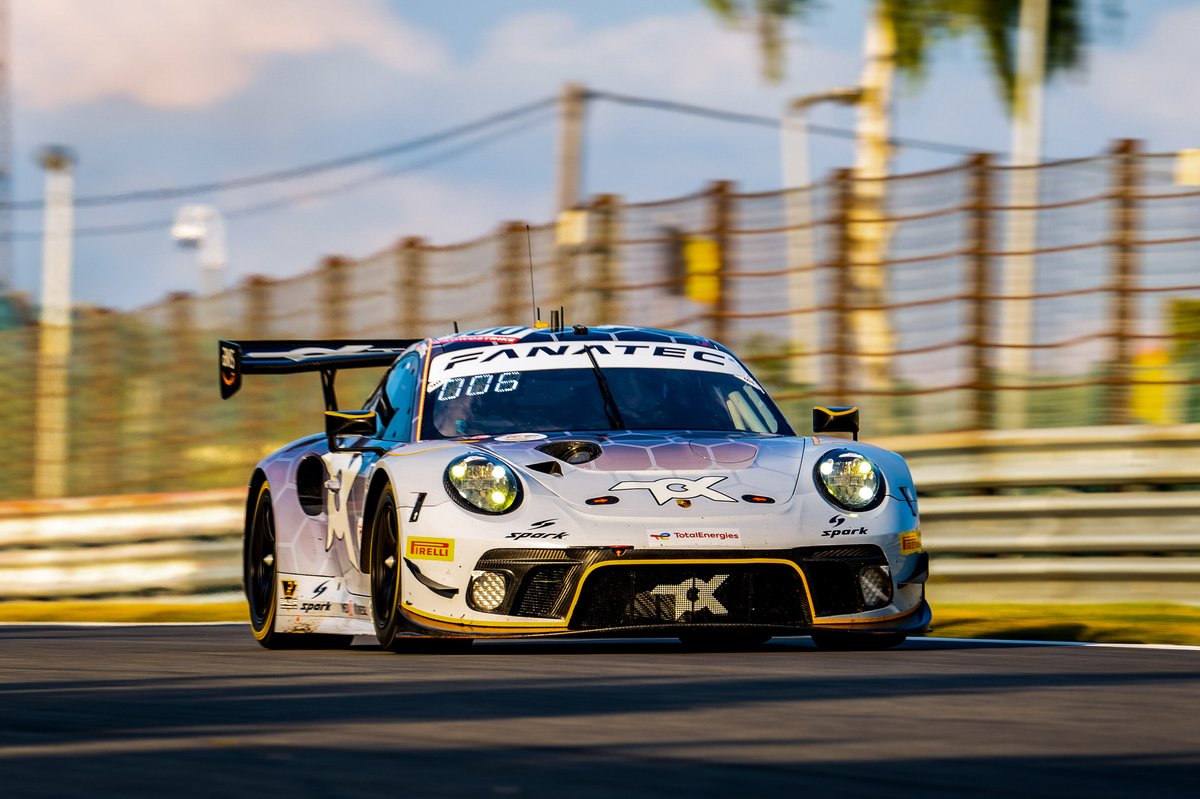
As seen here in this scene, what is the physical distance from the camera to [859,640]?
8.05 meters

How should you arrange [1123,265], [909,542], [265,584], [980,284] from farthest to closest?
1. [980,284]
2. [1123,265]
3. [265,584]
4. [909,542]

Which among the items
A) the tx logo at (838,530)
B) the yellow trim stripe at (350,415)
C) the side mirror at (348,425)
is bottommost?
the tx logo at (838,530)

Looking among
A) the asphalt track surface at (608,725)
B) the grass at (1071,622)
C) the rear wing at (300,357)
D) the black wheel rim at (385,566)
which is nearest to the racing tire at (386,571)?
the black wheel rim at (385,566)

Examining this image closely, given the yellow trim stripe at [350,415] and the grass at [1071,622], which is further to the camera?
the grass at [1071,622]

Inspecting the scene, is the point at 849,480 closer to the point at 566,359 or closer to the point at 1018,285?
the point at 566,359

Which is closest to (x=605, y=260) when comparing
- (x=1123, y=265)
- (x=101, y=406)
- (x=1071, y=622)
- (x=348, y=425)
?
(x=1123, y=265)

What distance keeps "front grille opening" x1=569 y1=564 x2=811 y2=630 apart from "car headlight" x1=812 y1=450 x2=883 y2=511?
42 centimetres

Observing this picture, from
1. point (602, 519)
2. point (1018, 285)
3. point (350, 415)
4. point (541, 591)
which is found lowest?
point (541, 591)

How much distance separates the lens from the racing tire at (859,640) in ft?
26.0

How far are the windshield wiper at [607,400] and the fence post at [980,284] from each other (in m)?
3.45

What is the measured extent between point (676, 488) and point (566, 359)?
1385 mm

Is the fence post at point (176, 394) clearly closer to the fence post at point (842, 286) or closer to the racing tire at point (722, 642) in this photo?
the fence post at point (842, 286)

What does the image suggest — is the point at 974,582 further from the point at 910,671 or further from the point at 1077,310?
the point at 910,671

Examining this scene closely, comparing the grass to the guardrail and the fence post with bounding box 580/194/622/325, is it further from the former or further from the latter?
the fence post with bounding box 580/194/622/325
